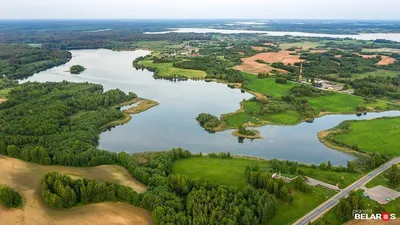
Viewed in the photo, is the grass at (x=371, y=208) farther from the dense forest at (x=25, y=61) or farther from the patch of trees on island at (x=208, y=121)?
the dense forest at (x=25, y=61)

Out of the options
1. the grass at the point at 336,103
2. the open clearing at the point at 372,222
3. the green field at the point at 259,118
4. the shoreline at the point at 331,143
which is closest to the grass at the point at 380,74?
the grass at the point at 336,103

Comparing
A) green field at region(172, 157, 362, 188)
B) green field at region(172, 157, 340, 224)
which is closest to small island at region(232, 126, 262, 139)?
green field at region(172, 157, 362, 188)

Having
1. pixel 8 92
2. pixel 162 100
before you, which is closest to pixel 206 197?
pixel 162 100

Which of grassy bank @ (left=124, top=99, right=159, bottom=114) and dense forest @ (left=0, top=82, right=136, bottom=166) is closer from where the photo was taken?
dense forest @ (left=0, top=82, right=136, bottom=166)

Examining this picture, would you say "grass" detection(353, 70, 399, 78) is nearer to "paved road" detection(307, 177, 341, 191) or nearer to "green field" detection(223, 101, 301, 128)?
"green field" detection(223, 101, 301, 128)

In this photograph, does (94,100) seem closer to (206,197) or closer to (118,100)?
(118,100)

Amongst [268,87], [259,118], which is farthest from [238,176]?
[268,87]

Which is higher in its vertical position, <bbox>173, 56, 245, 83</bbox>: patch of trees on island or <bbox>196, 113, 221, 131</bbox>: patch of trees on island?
<bbox>173, 56, 245, 83</bbox>: patch of trees on island
